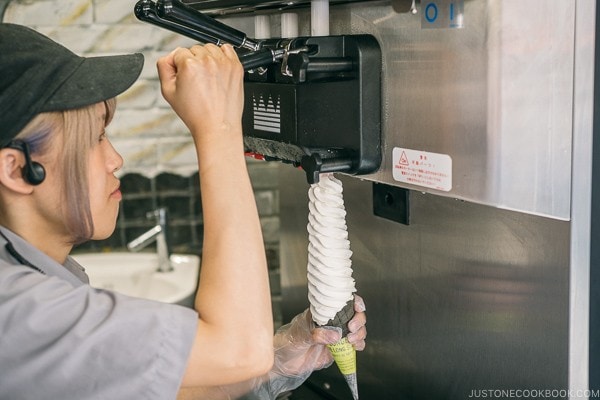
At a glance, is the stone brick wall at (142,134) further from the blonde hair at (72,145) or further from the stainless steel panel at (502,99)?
the stainless steel panel at (502,99)

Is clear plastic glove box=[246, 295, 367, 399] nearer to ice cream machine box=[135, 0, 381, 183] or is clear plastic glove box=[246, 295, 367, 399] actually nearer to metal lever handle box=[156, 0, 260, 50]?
ice cream machine box=[135, 0, 381, 183]

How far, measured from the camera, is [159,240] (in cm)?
230

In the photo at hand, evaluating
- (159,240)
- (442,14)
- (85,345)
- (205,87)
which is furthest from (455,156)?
(159,240)

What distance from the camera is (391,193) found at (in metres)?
1.27

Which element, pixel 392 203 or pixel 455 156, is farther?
pixel 392 203

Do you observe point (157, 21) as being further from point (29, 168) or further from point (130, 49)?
point (130, 49)

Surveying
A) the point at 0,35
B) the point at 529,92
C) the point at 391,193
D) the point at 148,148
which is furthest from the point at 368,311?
the point at 148,148

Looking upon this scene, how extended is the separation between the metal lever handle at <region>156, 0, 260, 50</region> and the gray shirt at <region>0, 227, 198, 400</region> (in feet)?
1.12

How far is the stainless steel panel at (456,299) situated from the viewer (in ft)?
3.31

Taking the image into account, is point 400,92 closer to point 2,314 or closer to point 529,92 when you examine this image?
point 529,92

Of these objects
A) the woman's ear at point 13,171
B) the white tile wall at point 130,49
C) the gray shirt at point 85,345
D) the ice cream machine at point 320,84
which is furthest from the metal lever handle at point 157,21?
the white tile wall at point 130,49

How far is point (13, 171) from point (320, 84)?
0.39m

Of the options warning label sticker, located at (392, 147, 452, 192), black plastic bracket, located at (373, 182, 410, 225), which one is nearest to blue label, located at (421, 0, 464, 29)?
warning label sticker, located at (392, 147, 452, 192)

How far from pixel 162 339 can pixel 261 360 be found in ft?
0.41
